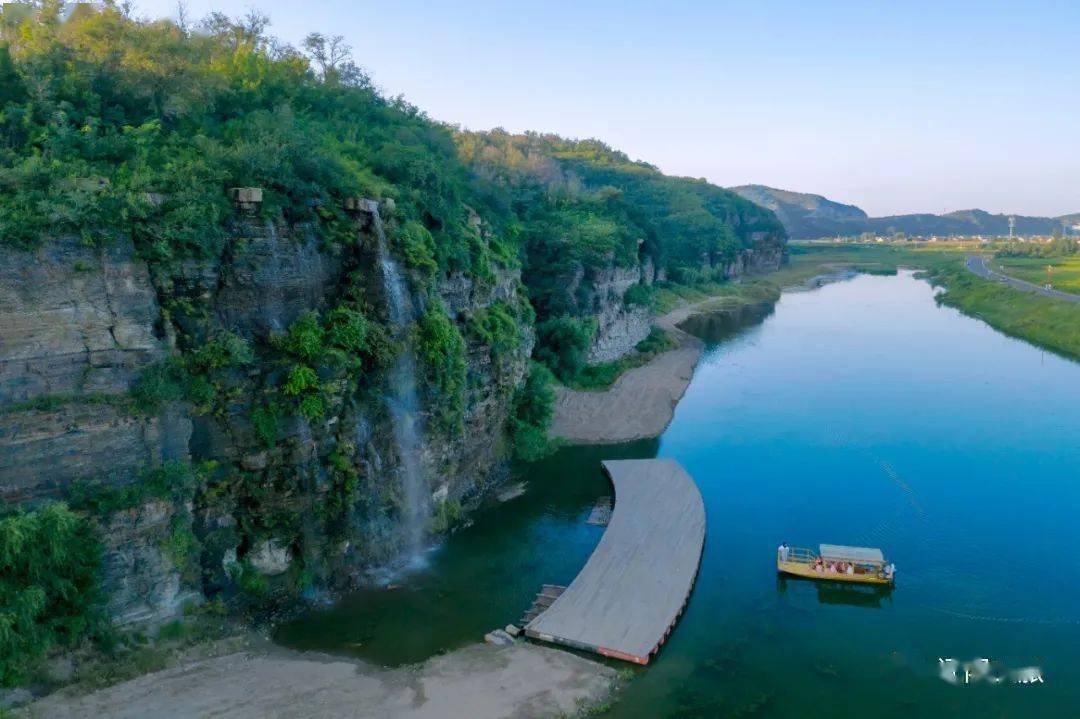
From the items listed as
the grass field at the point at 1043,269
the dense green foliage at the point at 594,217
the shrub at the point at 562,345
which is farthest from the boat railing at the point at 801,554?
the grass field at the point at 1043,269

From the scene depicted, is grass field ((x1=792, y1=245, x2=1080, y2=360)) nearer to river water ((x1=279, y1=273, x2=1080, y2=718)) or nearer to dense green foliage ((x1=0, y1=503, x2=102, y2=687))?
river water ((x1=279, y1=273, x2=1080, y2=718))

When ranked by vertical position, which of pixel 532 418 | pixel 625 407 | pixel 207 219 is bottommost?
pixel 625 407

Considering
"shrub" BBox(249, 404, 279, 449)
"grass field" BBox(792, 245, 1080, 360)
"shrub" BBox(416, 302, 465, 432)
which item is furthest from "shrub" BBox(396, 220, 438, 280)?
"grass field" BBox(792, 245, 1080, 360)

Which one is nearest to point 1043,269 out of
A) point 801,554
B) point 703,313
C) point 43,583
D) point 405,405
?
point 703,313

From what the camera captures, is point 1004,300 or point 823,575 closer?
point 823,575

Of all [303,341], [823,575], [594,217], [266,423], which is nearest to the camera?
[266,423]

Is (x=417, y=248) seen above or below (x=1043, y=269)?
above

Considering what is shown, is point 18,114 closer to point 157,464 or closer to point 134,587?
point 157,464

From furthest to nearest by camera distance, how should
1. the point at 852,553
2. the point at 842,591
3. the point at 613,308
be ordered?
the point at 613,308 → the point at 852,553 → the point at 842,591

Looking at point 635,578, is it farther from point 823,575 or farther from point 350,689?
point 350,689
